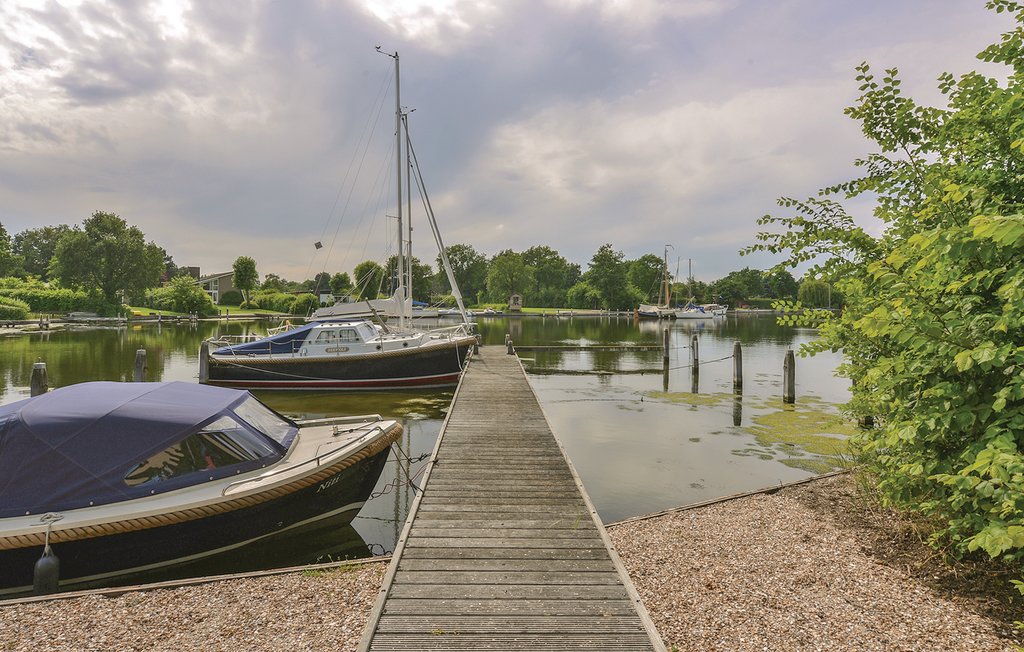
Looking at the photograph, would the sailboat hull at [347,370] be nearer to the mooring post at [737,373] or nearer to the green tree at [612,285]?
the mooring post at [737,373]

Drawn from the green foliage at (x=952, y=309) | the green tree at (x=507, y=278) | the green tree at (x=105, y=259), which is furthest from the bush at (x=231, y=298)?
the green foliage at (x=952, y=309)

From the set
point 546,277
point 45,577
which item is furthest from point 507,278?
point 45,577

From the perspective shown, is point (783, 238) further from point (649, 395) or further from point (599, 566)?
point (649, 395)

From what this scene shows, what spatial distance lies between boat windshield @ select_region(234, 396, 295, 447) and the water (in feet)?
5.85

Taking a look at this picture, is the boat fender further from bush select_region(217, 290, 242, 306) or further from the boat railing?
bush select_region(217, 290, 242, 306)

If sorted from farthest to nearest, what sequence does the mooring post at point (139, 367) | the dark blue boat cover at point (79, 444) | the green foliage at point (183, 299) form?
the green foliage at point (183, 299), the mooring post at point (139, 367), the dark blue boat cover at point (79, 444)

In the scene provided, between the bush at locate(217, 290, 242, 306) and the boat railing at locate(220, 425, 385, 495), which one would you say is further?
the bush at locate(217, 290, 242, 306)

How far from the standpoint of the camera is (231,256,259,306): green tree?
99625 millimetres

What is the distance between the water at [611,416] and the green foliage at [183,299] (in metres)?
46.0

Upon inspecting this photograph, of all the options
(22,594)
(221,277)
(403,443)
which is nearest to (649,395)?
(403,443)

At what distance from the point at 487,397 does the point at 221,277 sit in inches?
4504

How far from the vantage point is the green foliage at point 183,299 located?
3184 inches

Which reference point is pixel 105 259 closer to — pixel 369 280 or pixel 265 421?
pixel 369 280

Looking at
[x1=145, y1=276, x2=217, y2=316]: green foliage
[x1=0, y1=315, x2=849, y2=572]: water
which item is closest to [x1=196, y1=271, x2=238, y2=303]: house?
[x1=145, y1=276, x2=217, y2=316]: green foliage
